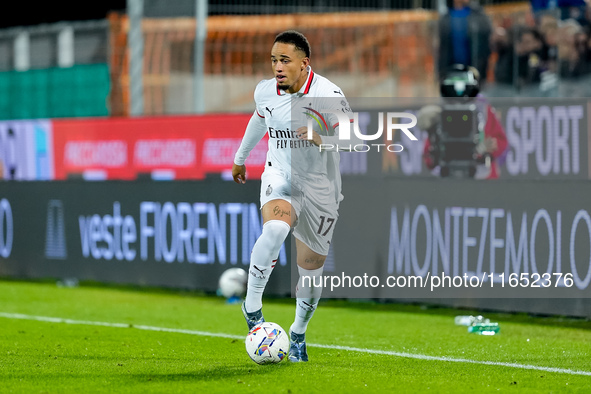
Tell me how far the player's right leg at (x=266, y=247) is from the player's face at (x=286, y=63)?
770 millimetres

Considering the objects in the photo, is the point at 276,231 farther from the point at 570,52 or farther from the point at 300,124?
the point at 570,52

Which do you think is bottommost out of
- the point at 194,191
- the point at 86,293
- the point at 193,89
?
the point at 86,293

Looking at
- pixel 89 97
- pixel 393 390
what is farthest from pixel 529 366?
pixel 89 97

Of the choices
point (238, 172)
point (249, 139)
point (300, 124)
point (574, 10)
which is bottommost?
point (238, 172)

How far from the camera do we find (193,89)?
1622 centimetres

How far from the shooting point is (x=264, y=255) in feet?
25.3

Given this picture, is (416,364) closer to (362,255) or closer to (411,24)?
(362,255)

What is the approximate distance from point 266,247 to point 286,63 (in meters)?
1.18

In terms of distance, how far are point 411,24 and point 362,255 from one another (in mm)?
4387

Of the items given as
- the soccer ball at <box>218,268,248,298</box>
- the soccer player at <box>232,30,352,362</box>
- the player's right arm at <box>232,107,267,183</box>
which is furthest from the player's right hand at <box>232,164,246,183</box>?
the soccer ball at <box>218,268,248,298</box>


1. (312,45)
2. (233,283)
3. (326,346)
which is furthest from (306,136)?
(312,45)

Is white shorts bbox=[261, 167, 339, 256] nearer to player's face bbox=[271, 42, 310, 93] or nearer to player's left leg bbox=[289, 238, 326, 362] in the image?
player's left leg bbox=[289, 238, 326, 362]

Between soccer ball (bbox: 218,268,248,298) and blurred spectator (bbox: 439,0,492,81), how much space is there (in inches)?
156

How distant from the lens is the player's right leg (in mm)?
7648
